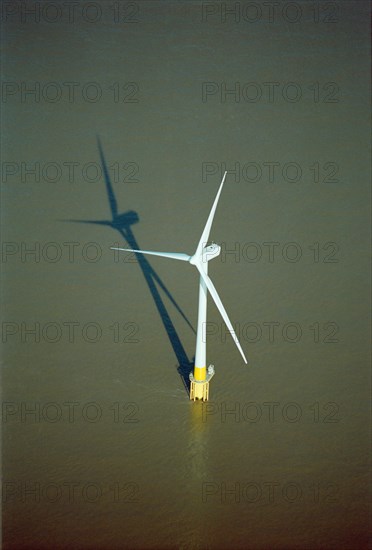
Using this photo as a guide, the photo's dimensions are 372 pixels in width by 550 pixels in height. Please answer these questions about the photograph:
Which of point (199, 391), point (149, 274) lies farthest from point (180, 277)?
point (199, 391)

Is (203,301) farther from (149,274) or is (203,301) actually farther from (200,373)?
(149,274)

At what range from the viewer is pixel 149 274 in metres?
34.8

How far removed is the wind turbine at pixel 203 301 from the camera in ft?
75.3

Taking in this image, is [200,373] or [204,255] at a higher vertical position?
[204,255]

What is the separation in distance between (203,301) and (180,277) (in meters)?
9.84

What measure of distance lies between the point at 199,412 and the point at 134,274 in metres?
10.1

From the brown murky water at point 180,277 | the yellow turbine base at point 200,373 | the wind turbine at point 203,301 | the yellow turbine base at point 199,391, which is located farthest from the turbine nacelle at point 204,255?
the brown murky water at point 180,277

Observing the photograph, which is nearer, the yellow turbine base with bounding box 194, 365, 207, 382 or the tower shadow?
the yellow turbine base with bounding box 194, 365, 207, 382

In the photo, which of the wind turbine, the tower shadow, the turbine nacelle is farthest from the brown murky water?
the turbine nacelle

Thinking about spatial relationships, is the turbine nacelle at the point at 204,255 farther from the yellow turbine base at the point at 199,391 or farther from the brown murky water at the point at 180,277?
the brown murky water at the point at 180,277

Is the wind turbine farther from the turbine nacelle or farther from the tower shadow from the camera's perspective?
the tower shadow

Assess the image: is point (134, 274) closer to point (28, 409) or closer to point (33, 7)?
point (28, 409)

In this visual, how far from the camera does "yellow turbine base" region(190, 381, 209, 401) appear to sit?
2698cm

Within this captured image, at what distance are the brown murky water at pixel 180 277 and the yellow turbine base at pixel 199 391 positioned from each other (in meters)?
0.48
